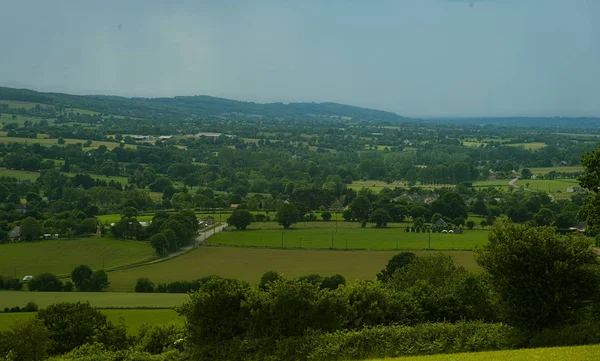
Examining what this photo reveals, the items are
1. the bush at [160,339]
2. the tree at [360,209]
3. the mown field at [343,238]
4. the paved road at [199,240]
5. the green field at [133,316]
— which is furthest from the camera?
the tree at [360,209]

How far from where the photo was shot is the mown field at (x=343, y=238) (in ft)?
135

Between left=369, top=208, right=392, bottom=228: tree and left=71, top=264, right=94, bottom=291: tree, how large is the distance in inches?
912

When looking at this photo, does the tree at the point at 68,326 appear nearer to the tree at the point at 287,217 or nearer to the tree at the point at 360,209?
the tree at the point at 287,217

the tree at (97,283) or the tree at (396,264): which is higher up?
the tree at (396,264)

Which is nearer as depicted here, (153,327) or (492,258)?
(492,258)

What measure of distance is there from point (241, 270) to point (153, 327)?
17.9m

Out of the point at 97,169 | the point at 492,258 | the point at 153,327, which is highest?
the point at 492,258

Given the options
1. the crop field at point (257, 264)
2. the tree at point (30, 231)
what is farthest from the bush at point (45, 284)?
the tree at point (30, 231)

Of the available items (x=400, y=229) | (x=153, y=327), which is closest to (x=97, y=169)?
(x=400, y=229)

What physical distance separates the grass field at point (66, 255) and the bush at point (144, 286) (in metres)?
5.52

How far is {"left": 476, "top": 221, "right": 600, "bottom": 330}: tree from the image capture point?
14.9 metres

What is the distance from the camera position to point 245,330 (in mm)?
15555

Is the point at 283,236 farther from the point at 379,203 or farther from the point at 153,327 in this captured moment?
the point at 153,327

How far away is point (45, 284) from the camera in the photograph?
32.4m
